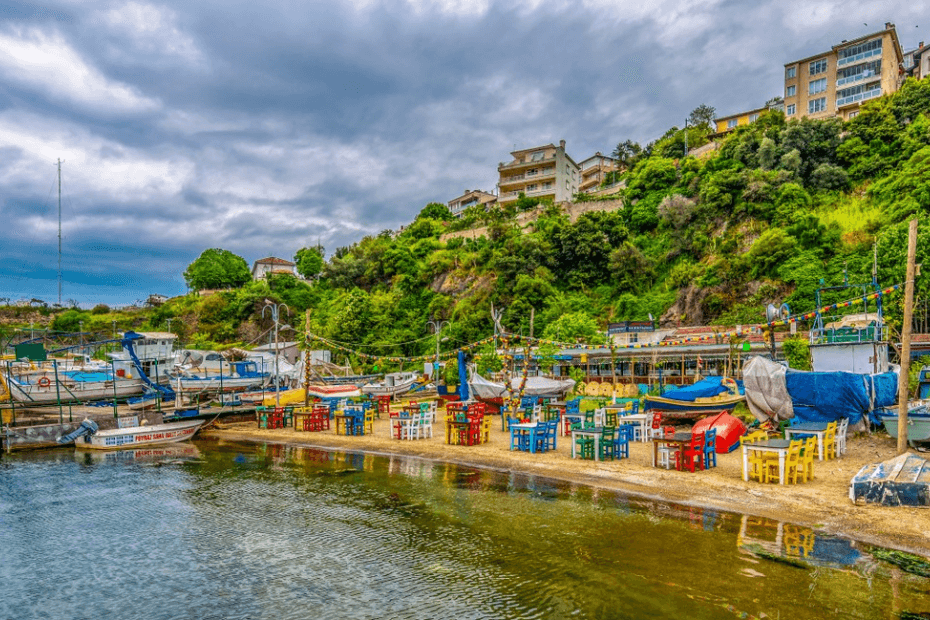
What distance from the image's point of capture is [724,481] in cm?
1332

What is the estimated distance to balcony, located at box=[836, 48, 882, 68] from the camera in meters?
53.3

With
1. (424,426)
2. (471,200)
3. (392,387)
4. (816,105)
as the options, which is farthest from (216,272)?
(816,105)

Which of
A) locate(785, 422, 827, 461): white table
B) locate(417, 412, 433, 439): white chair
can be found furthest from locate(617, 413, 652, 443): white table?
locate(417, 412, 433, 439): white chair

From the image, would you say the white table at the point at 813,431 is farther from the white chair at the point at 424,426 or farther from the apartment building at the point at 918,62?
the apartment building at the point at 918,62

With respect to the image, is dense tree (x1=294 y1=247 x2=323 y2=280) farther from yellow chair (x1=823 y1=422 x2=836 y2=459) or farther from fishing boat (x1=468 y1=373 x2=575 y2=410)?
yellow chair (x1=823 y1=422 x2=836 y2=459)

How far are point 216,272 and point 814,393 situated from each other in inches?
3132

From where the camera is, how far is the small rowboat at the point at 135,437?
73.2 ft

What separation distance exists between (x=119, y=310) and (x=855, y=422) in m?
87.7

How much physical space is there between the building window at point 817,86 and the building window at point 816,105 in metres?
0.84

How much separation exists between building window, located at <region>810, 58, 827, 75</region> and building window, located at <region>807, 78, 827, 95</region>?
891 mm

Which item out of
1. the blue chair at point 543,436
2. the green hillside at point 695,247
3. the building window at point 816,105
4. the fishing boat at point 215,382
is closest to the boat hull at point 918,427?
the blue chair at point 543,436

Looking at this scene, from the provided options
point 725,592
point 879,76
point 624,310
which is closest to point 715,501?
point 725,592

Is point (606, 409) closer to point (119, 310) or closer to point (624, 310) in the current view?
point (624, 310)

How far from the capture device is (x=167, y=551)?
10531mm
